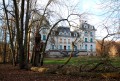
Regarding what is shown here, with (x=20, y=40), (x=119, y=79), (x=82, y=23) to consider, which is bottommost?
(x=119, y=79)

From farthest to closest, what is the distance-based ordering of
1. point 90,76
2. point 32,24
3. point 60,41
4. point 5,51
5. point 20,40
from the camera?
1. point 60,41
2. point 5,51
3. point 32,24
4. point 20,40
5. point 90,76

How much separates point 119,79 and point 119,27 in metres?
4.33

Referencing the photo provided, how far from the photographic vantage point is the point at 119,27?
53.4 ft

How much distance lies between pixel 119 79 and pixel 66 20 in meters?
19.4

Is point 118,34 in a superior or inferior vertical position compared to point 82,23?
inferior

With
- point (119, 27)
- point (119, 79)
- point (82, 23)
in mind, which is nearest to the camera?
point (119, 79)

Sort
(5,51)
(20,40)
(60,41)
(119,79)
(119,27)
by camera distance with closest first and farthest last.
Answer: (119,79), (119,27), (20,40), (5,51), (60,41)

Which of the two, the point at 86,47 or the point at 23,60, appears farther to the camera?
the point at 86,47

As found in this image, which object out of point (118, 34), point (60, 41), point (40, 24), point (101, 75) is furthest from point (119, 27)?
point (60, 41)

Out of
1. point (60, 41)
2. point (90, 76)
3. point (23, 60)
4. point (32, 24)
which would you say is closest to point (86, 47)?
point (60, 41)

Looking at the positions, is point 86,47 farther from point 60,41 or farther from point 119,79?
point 119,79

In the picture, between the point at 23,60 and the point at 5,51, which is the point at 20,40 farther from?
the point at 5,51

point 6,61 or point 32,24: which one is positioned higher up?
point 32,24

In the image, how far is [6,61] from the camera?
45.0 m
